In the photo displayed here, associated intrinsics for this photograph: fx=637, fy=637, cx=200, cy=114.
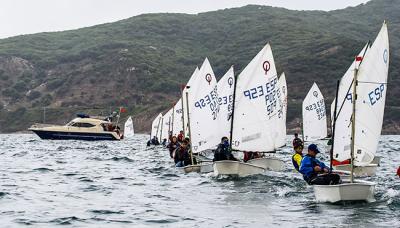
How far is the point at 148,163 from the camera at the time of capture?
124 ft

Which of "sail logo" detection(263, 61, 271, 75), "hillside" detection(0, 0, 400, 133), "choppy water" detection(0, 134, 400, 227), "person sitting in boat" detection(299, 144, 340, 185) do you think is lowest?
"choppy water" detection(0, 134, 400, 227)

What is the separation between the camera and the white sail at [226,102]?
36.0m

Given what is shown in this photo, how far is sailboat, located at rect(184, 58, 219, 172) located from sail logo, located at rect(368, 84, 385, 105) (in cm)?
1296

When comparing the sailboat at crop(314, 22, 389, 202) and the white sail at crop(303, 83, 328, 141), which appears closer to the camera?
the sailboat at crop(314, 22, 389, 202)

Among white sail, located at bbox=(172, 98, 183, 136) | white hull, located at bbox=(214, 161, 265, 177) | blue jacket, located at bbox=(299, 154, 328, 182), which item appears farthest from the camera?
white sail, located at bbox=(172, 98, 183, 136)

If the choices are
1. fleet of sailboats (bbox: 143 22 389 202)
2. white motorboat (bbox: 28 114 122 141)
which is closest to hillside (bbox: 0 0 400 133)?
white motorboat (bbox: 28 114 122 141)

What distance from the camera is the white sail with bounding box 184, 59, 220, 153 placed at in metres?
32.1

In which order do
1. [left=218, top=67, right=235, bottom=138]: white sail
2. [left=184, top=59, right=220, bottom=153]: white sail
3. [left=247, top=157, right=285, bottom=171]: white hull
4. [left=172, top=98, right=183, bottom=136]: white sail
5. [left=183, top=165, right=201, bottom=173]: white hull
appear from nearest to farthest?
[left=183, top=165, right=201, bottom=173]: white hull
[left=247, top=157, right=285, bottom=171]: white hull
[left=184, top=59, right=220, bottom=153]: white sail
[left=218, top=67, right=235, bottom=138]: white sail
[left=172, top=98, right=183, bottom=136]: white sail

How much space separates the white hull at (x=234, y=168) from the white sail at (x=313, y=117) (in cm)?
2671

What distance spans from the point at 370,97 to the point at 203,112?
44.6 ft

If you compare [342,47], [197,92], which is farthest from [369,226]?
[342,47]

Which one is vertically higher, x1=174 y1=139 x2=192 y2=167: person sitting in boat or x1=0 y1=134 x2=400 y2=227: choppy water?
x1=174 y1=139 x2=192 y2=167: person sitting in boat

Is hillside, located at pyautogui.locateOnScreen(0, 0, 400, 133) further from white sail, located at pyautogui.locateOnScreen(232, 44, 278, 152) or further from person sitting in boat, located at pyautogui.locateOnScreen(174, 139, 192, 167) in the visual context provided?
white sail, located at pyautogui.locateOnScreen(232, 44, 278, 152)

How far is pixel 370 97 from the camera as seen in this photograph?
1984 cm
